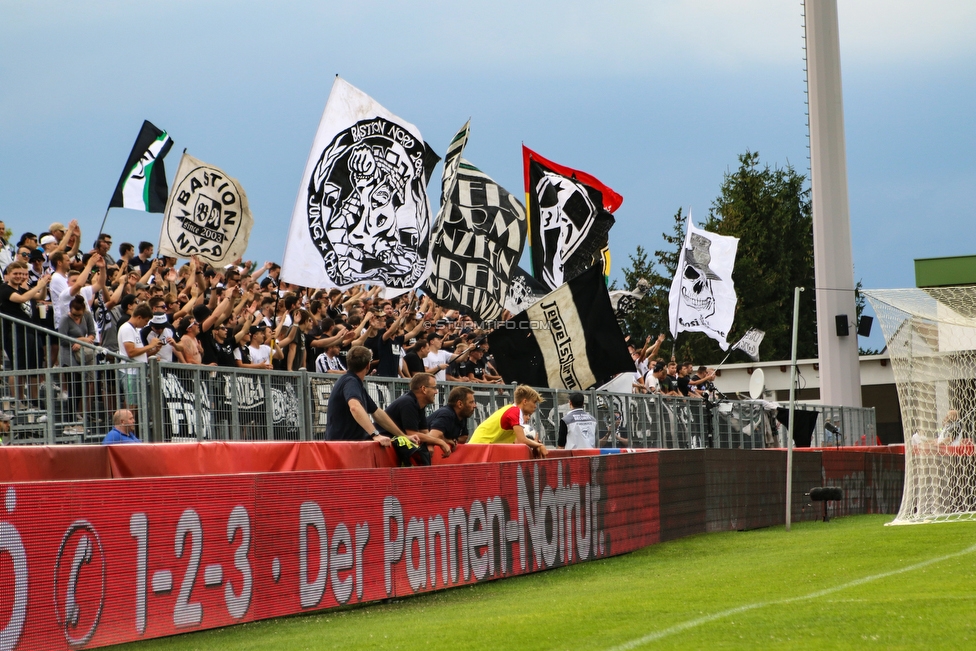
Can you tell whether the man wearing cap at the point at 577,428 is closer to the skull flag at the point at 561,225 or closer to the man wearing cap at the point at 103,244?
the skull flag at the point at 561,225

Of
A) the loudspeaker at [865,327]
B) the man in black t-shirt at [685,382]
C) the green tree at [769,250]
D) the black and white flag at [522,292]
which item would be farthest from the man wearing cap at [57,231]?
the green tree at [769,250]

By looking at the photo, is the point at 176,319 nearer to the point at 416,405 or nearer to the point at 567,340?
the point at 416,405

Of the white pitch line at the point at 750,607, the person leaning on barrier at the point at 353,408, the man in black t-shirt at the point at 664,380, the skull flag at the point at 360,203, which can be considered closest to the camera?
the white pitch line at the point at 750,607

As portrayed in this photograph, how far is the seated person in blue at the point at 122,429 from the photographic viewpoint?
13242mm

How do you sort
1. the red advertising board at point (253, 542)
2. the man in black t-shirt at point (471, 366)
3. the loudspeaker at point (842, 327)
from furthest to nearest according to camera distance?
the loudspeaker at point (842, 327) < the man in black t-shirt at point (471, 366) < the red advertising board at point (253, 542)

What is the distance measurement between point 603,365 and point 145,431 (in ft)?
25.9

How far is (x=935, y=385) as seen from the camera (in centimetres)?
2178

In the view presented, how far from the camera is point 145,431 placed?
13.6 meters

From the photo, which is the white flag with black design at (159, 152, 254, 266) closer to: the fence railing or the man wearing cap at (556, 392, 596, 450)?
the fence railing

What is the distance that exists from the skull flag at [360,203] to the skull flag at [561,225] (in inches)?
213

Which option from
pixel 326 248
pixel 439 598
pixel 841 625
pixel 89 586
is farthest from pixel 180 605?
pixel 326 248

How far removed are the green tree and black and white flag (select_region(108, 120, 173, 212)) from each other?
203ft

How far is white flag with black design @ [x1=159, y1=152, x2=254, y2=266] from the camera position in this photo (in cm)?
1705

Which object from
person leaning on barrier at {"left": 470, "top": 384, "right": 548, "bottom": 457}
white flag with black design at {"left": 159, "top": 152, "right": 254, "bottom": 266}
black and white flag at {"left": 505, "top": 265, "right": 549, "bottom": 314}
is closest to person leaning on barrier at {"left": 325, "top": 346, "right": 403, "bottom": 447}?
person leaning on barrier at {"left": 470, "top": 384, "right": 548, "bottom": 457}
